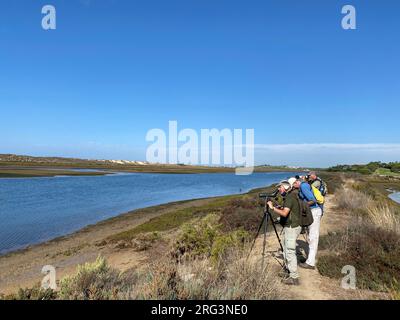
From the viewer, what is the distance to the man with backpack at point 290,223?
643cm

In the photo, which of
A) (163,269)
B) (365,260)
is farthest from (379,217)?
(163,269)

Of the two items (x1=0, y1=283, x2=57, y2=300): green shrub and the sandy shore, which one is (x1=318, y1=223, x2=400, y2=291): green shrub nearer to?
(x1=0, y1=283, x2=57, y2=300): green shrub

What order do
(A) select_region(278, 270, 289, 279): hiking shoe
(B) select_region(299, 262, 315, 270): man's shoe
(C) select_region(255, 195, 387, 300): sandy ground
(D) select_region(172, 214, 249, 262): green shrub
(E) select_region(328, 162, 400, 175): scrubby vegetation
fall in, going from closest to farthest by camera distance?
1. (C) select_region(255, 195, 387, 300): sandy ground
2. (A) select_region(278, 270, 289, 279): hiking shoe
3. (B) select_region(299, 262, 315, 270): man's shoe
4. (D) select_region(172, 214, 249, 262): green shrub
5. (E) select_region(328, 162, 400, 175): scrubby vegetation

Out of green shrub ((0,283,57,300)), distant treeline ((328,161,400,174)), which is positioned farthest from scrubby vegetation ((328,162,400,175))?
green shrub ((0,283,57,300))

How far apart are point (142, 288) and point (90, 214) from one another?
19.5m

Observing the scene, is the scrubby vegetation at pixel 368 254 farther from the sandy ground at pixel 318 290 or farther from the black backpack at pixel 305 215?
the black backpack at pixel 305 215

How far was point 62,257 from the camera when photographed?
12586mm

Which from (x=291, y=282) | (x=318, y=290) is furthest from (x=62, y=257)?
(x=318, y=290)

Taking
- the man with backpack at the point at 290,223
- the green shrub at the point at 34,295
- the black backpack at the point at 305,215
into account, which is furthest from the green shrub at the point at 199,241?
the green shrub at the point at 34,295

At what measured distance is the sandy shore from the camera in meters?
10.2

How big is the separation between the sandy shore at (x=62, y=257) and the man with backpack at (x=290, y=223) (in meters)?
5.23

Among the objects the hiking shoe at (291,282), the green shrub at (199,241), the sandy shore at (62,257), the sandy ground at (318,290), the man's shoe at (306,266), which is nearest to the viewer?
the sandy ground at (318,290)

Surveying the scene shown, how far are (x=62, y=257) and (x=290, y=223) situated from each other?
9542mm

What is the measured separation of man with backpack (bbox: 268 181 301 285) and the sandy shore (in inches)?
206
